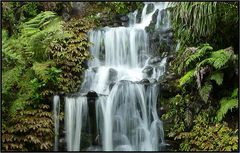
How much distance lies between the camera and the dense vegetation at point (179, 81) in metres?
6.54

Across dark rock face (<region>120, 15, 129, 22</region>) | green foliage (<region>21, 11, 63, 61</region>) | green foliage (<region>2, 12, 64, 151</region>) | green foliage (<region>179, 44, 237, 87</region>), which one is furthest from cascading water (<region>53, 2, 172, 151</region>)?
dark rock face (<region>120, 15, 129, 22</region>)

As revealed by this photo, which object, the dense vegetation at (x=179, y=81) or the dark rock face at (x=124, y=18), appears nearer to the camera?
the dense vegetation at (x=179, y=81)

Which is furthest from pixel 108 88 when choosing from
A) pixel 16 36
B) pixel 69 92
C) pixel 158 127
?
pixel 16 36

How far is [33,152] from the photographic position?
6465 millimetres

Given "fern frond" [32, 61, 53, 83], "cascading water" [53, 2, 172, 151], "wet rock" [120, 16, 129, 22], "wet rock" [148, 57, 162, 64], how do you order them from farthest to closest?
"wet rock" [120, 16, 129, 22]
"wet rock" [148, 57, 162, 64]
"cascading water" [53, 2, 172, 151]
"fern frond" [32, 61, 53, 83]

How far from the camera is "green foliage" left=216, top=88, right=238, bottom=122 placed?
658cm

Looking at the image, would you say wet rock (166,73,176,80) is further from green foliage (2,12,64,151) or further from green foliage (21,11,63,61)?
green foliage (21,11,63,61)

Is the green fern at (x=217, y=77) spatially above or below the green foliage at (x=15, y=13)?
below

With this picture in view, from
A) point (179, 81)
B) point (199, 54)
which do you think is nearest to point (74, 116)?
point (179, 81)

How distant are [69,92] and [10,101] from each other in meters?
1.63

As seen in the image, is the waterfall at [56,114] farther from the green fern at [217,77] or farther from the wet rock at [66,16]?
the wet rock at [66,16]

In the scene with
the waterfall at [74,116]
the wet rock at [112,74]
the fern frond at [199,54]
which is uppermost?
the fern frond at [199,54]

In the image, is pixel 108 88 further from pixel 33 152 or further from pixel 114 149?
pixel 33 152

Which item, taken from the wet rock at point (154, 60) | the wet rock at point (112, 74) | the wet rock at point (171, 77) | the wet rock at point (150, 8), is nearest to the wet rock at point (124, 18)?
the wet rock at point (150, 8)
